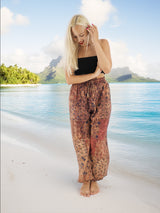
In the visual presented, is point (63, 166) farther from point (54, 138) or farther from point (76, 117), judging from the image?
point (54, 138)

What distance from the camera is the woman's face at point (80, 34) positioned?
82.8 inches

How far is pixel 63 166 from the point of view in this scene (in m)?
3.17

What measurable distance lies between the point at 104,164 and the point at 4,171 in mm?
1419

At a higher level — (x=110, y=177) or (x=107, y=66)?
(x=107, y=66)

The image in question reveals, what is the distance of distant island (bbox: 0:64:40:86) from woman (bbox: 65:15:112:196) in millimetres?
62404

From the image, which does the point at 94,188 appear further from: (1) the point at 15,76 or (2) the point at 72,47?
(1) the point at 15,76

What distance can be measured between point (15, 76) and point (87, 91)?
6611cm

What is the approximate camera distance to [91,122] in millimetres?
2234

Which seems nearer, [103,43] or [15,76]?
[103,43]

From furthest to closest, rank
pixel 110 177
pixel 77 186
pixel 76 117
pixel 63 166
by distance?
1. pixel 63 166
2. pixel 110 177
3. pixel 77 186
4. pixel 76 117

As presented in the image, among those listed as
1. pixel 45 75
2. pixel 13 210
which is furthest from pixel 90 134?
pixel 45 75

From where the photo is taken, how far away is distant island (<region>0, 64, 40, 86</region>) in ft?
200

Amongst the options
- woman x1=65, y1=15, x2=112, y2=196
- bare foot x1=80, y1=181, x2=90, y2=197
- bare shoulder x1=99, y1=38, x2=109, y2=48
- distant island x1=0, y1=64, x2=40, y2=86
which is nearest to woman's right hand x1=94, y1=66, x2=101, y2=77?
woman x1=65, y1=15, x2=112, y2=196

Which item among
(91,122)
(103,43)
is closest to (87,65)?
(103,43)
